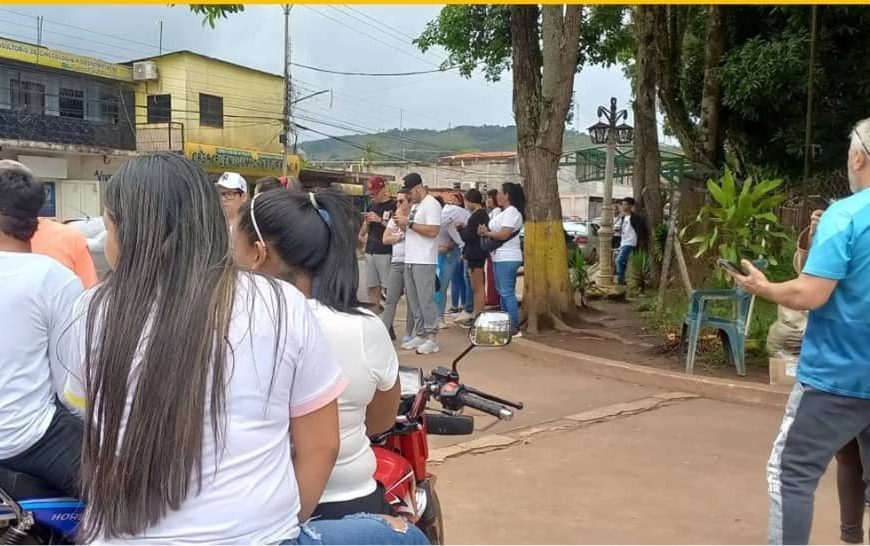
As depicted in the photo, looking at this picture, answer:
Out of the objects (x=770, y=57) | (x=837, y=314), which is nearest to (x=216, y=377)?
(x=837, y=314)

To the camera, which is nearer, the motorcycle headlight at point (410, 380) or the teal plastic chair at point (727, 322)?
the motorcycle headlight at point (410, 380)

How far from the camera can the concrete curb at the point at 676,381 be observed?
5.79 metres

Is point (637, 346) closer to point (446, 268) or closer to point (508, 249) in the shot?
point (508, 249)

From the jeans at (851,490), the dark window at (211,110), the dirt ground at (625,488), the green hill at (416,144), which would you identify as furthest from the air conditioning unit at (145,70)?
the jeans at (851,490)

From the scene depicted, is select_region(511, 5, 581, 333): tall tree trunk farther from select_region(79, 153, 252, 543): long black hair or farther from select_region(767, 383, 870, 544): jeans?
select_region(79, 153, 252, 543): long black hair

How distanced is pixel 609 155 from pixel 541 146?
6.20 meters

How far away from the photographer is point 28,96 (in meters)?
27.4

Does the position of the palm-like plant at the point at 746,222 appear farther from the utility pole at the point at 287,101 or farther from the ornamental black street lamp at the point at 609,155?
the utility pole at the point at 287,101

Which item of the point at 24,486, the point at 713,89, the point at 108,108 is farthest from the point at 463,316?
the point at 108,108

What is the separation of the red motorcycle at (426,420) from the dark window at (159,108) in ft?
101

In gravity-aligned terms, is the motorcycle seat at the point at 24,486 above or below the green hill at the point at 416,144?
below

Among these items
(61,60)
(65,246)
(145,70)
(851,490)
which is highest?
(145,70)

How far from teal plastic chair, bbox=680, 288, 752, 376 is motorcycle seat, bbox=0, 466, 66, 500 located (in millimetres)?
5225

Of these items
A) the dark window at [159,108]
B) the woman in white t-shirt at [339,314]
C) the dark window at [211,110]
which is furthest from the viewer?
the dark window at [211,110]
